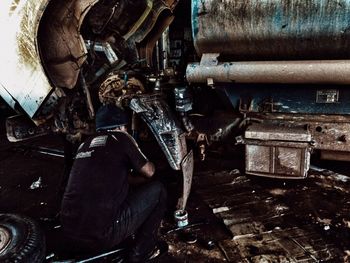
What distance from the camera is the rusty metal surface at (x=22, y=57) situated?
2553 mm

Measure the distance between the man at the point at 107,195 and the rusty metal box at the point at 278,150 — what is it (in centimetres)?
84

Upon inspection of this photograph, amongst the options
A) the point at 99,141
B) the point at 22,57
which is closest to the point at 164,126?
the point at 99,141

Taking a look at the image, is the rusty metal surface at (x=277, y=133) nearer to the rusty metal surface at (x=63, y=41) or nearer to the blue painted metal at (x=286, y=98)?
the blue painted metal at (x=286, y=98)

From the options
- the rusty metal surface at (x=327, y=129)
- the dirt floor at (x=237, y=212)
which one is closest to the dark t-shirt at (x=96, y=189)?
the dirt floor at (x=237, y=212)

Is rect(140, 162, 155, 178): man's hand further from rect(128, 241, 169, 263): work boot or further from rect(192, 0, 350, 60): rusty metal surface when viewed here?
rect(192, 0, 350, 60): rusty metal surface

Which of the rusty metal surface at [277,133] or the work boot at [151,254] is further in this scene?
the rusty metal surface at [277,133]

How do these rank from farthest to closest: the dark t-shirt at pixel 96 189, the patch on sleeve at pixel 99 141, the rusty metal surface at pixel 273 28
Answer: the rusty metal surface at pixel 273 28
the patch on sleeve at pixel 99 141
the dark t-shirt at pixel 96 189

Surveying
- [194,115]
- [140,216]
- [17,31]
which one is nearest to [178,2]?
[194,115]

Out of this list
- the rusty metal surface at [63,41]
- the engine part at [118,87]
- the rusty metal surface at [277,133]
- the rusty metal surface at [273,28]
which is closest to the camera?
the rusty metal surface at [273,28]

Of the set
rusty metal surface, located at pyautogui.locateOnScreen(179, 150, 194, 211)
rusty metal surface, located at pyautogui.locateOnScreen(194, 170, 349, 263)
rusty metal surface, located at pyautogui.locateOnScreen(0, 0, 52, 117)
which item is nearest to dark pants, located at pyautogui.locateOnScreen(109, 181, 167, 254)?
rusty metal surface, located at pyautogui.locateOnScreen(179, 150, 194, 211)

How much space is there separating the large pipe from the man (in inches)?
27.2

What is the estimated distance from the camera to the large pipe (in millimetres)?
2221

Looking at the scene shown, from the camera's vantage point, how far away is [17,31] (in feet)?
8.57

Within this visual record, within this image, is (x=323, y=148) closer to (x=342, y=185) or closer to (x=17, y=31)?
(x=342, y=185)
